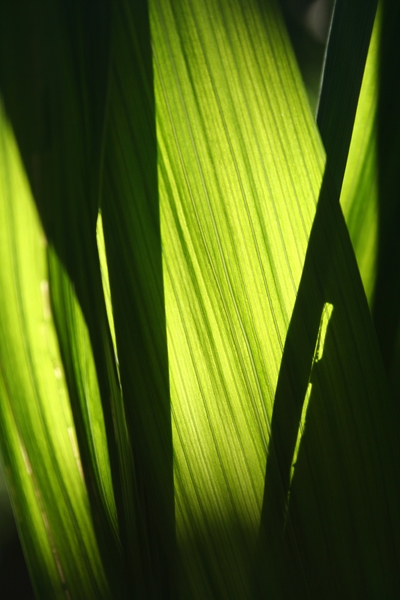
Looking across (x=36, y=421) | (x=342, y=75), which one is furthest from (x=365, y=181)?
(x=36, y=421)

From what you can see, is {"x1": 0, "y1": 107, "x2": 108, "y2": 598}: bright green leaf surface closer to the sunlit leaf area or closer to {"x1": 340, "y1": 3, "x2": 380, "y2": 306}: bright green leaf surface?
the sunlit leaf area

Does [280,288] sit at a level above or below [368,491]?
above

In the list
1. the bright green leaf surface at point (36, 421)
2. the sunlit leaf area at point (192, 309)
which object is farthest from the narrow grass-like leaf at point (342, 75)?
the bright green leaf surface at point (36, 421)

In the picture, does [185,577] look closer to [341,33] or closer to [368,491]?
[368,491]

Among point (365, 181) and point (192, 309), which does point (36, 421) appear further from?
point (365, 181)

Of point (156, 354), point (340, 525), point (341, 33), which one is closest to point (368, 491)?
point (340, 525)

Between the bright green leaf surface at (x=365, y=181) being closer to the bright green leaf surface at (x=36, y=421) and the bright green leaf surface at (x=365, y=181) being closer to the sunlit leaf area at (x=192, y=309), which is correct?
the sunlit leaf area at (x=192, y=309)

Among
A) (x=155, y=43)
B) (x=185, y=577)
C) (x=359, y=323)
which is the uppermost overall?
(x=155, y=43)

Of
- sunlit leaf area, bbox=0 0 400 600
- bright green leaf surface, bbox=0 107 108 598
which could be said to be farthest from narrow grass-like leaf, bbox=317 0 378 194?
bright green leaf surface, bbox=0 107 108 598
